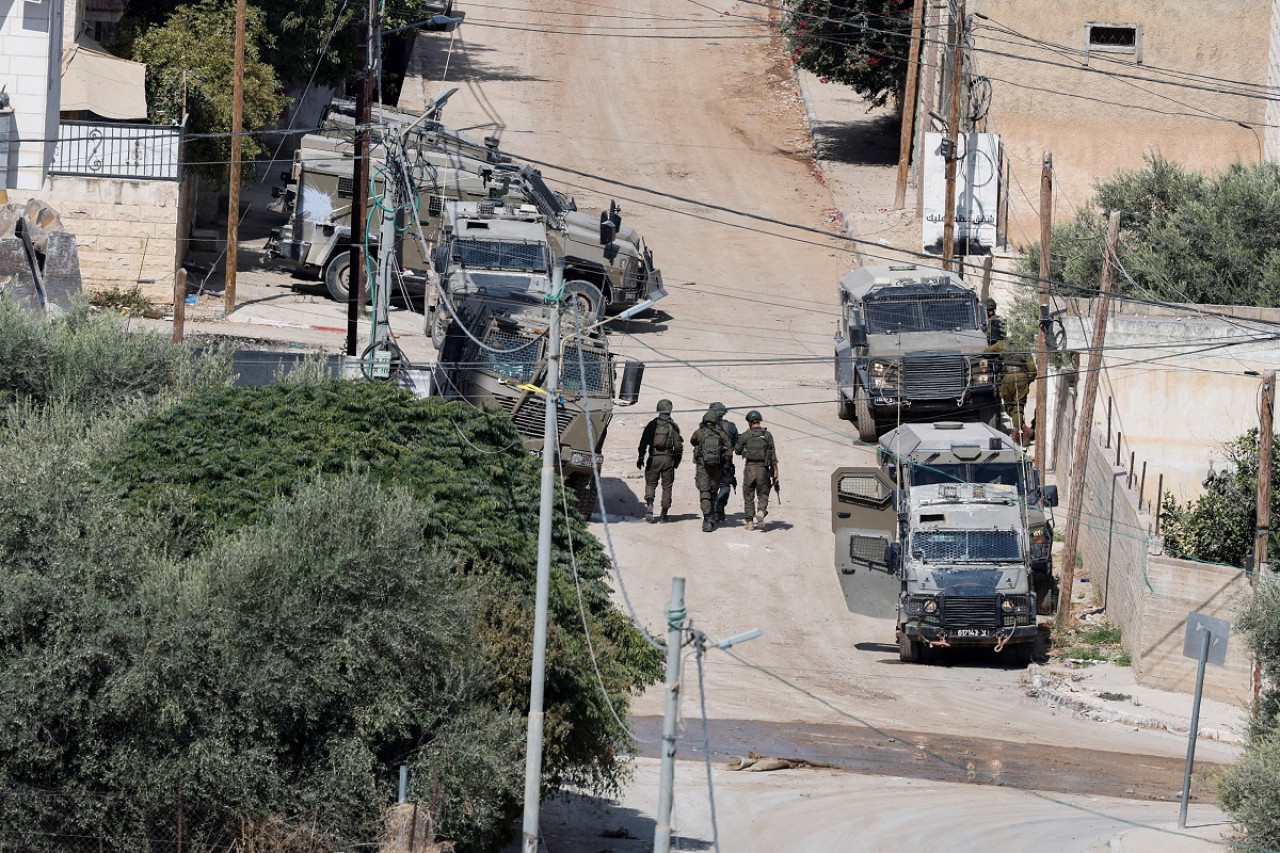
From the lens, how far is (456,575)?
50.8ft

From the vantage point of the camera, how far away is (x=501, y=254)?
27750 millimetres

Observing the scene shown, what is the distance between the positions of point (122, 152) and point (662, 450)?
11.9m

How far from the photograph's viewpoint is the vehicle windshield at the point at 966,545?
2228 centimetres

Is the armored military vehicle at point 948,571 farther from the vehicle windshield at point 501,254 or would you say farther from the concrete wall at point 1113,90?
the concrete wall at point 1113,90

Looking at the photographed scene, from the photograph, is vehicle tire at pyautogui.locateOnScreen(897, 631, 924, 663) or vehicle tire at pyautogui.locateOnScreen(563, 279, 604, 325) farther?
vehicle tire at pyautogui.locateOnScreen(563, 279, 604, 325)

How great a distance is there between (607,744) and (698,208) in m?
25.8

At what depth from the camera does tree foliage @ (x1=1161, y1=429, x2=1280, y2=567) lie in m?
23.3

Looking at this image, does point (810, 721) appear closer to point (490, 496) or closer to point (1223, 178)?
point (490, 496)

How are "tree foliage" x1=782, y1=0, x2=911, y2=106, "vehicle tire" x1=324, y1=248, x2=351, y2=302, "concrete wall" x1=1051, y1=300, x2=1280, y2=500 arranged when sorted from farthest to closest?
"tree foliage" x1=782, y1=0, x2=911, y2=106 → "vehicle tire" x1=324, y1=248, x2=351, y2=302 → "concrete wall" x1=1051, y1=300, x2=1280, y2=500

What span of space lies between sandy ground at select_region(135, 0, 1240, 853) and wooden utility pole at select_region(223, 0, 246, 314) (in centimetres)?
49

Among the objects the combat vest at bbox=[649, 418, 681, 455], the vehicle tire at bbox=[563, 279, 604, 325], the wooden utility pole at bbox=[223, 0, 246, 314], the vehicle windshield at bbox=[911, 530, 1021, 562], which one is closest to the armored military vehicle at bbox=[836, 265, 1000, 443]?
the combat vest at bbox=[649, 418, 681, 455]

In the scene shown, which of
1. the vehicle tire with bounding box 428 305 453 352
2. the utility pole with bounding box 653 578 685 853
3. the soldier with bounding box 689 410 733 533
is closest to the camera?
the utility pole with bounding box 653 578 685 853

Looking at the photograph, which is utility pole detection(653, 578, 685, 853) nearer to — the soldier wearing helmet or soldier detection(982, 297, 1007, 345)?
the soldier wearing helmet

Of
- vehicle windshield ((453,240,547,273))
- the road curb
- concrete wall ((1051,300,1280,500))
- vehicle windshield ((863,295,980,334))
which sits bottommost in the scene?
the road curb
